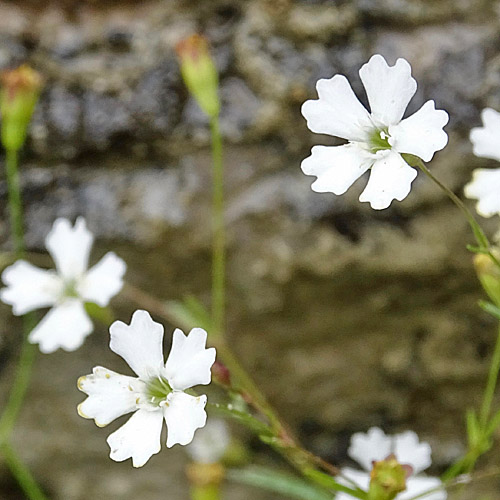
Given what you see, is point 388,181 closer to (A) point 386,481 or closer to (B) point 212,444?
(A) point 386,481

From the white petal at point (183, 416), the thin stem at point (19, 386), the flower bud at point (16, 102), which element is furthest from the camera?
the thin stem at point (19, 386)

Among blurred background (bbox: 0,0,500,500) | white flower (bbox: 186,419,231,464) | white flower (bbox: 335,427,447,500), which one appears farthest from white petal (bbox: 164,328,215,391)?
white flower (bbox: 186,419,231,464)

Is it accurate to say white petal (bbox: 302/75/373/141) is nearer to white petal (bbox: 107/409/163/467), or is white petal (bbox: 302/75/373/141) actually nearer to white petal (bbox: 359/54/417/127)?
white petal (bbox: 359/54/417/127)

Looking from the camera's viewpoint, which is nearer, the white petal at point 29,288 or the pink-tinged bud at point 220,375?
the pink-tinged bud at point 220,375

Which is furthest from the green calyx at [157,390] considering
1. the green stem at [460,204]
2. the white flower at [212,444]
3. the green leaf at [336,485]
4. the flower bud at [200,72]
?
the white flower at [212,444]

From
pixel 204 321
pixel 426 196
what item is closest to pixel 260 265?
pixel 204 321

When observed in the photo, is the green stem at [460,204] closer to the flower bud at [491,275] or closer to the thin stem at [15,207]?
the flower bud at [491,275]

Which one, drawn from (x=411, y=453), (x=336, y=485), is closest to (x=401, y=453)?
(x=411, y=453)
